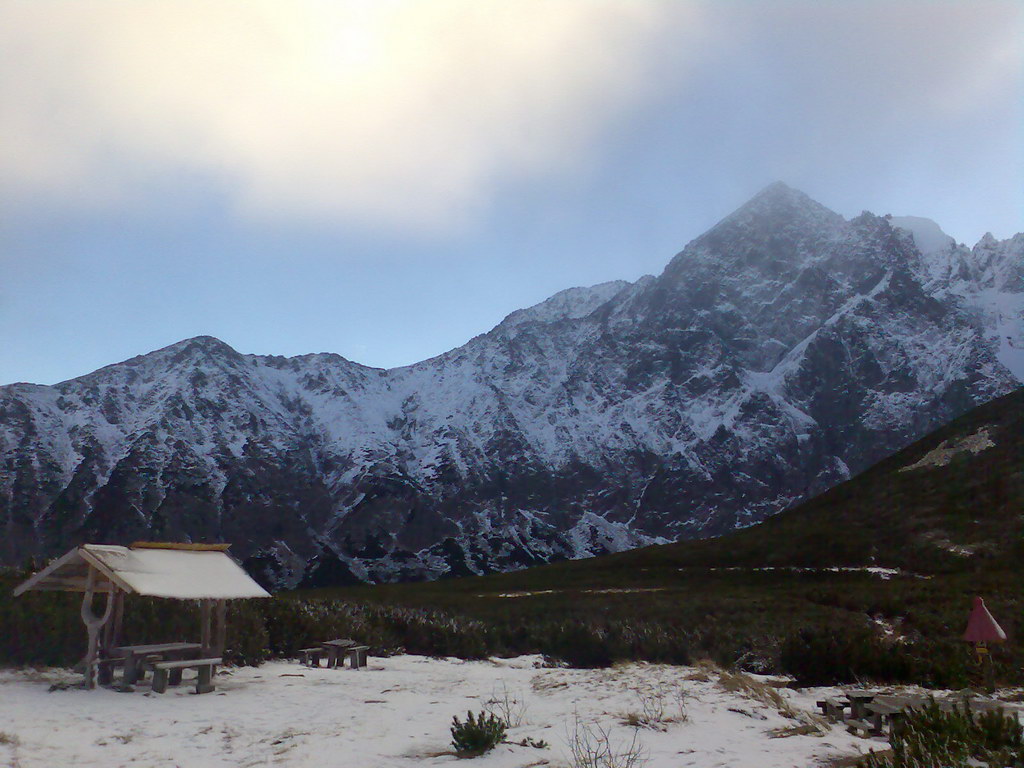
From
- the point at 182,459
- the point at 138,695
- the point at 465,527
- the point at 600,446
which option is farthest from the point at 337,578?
the point at 138,695

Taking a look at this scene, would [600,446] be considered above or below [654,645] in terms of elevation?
above

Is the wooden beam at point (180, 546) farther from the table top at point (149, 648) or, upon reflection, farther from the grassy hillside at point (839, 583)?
the grassy hillside at point (839, 583)

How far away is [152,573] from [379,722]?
20.6 ft

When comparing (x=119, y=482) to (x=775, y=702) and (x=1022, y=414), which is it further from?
(x=775, y=702)

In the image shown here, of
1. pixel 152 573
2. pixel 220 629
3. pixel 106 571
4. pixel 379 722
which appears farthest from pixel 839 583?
pixel 106 571

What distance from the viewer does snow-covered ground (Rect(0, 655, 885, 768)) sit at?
9.49 metres

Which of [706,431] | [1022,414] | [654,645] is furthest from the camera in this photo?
[706,431]

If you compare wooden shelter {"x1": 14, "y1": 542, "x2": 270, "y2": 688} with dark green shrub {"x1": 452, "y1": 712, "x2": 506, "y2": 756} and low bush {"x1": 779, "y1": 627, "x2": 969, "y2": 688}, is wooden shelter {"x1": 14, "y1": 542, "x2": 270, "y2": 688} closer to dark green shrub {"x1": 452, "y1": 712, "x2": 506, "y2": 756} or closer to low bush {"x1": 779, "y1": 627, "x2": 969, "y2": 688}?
dark green shrub {"x1": 452, "y1": 712, "x2": 506, "y2": 756}

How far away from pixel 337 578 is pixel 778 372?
124m

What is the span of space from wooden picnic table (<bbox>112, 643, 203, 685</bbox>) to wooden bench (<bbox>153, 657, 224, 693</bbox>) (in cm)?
35

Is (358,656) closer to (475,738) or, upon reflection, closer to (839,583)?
(475,738)

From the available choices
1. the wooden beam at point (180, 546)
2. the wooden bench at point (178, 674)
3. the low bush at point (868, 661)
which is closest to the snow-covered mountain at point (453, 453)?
the wooden beam at point (180, 546)

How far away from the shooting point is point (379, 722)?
12070mm

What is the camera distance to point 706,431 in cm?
18725
